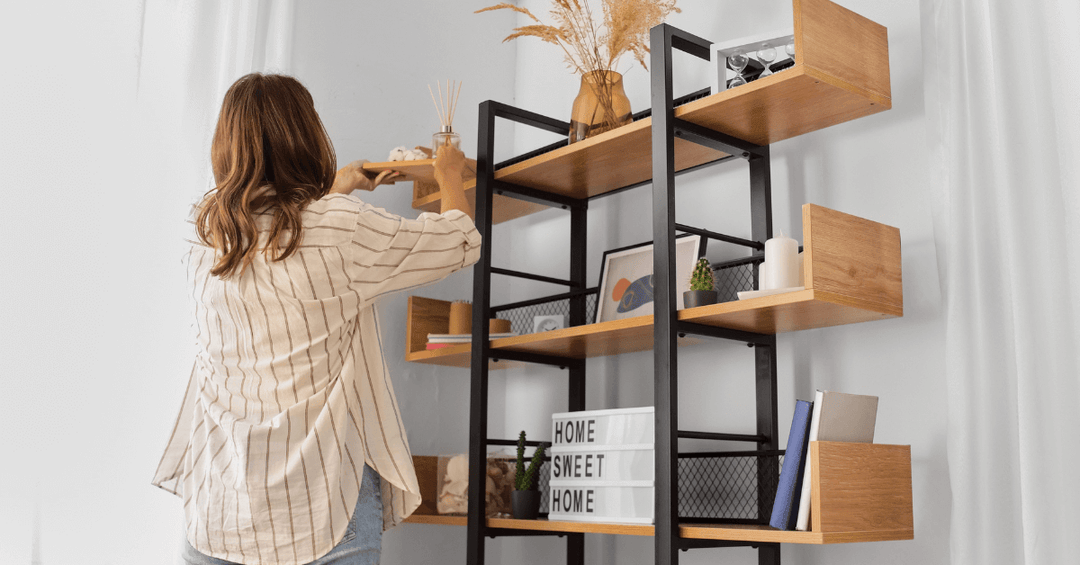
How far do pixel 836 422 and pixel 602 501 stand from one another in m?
0.51

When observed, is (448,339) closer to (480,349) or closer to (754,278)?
(480,349)

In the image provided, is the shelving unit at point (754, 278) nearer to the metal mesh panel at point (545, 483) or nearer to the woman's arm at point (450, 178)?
the metal mesh panel at point (545, 483)

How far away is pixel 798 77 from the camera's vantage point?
4.87 ft

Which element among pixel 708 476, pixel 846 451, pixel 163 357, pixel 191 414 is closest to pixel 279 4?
pixel 163 357

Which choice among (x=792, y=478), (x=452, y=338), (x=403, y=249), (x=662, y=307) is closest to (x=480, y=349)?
(x=452, y=338)

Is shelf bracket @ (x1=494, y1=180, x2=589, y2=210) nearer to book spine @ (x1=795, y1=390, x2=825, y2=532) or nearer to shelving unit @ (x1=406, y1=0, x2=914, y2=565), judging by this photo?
shelving unit @ (x1=406, y1=0, x2=914, y2=565)

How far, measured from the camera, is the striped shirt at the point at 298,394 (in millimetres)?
1261

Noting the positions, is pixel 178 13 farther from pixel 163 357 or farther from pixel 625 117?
pixel 625 117

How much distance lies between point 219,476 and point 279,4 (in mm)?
1244

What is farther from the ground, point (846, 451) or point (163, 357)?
point (163, 357)

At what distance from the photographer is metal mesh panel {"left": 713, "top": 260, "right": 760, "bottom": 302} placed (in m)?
1.80

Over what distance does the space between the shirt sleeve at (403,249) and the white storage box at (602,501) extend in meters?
0.55

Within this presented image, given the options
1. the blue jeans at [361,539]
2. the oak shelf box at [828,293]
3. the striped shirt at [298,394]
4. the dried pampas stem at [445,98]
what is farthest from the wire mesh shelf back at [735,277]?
the dried pampas stem at [445,98]

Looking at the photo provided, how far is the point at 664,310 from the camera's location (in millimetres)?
1614
